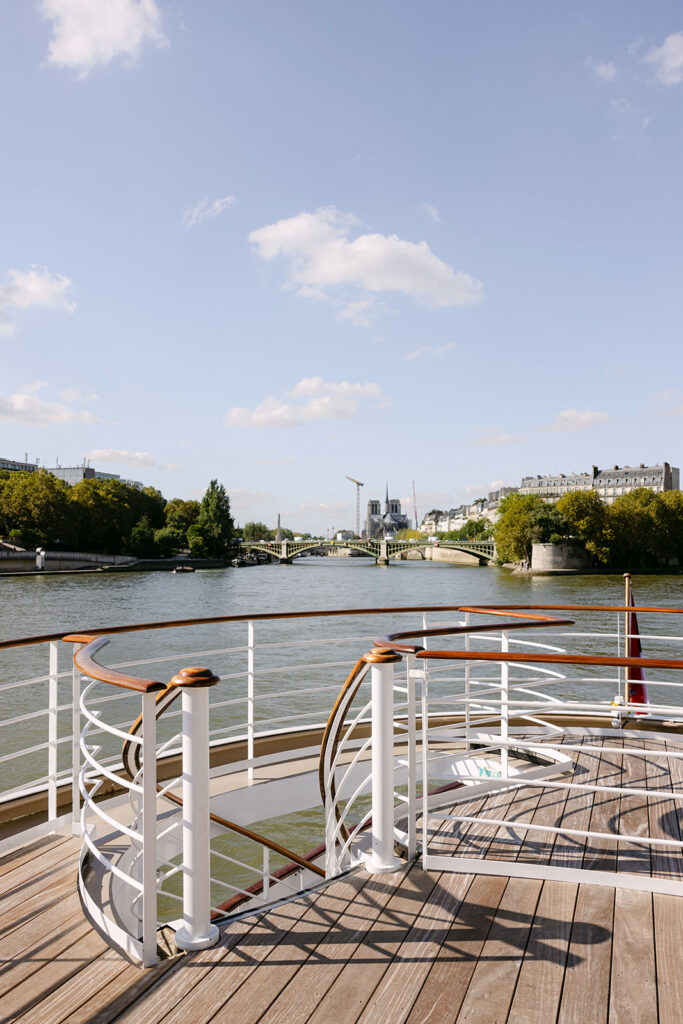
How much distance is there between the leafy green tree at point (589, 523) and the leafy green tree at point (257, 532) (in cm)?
8651

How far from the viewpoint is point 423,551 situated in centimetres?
9488

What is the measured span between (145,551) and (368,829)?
7155 cm

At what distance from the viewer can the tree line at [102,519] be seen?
6488 centimetres

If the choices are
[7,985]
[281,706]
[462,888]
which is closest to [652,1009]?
[462,888]

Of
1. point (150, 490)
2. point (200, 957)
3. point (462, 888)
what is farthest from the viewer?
point (150, 490)

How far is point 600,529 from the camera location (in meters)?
59.7

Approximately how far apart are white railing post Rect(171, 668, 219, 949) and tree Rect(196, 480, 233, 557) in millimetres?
75596

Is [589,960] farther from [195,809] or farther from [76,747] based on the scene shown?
[76,747]

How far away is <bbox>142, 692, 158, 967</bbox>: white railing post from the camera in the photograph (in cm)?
193

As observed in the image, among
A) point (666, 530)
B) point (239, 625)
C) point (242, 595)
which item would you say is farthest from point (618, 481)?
point (239, 625)

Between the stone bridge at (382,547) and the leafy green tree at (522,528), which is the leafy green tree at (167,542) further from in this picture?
the leafy green tree at (522,528)

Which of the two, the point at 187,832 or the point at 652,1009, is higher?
the point at 187,832

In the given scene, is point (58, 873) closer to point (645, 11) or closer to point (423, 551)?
point (645, 11)

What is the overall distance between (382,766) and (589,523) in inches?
2400
